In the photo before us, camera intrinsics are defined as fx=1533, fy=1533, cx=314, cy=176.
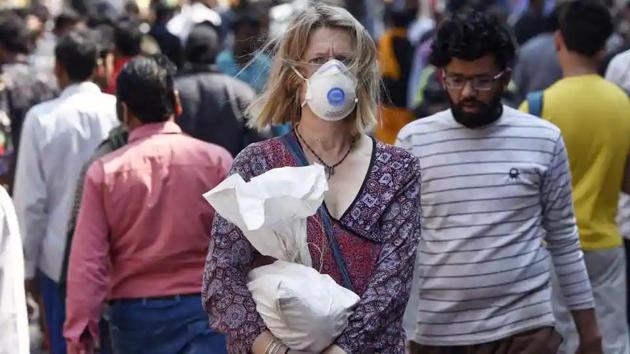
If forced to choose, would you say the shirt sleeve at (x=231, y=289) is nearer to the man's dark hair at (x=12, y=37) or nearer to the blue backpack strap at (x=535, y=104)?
the blue backpack strap at (x=535, y=104)

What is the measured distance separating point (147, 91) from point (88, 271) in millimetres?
880

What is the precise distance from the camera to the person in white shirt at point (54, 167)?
25.7ft

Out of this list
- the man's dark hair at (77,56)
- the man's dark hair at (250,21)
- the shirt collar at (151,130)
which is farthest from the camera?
the man's dark hair at (250,21)

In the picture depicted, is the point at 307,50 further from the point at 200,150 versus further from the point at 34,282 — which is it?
the point at 34,282

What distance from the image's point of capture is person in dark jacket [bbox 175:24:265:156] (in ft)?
30.5

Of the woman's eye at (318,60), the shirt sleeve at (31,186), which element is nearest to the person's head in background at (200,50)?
the shirt sleeve at (31,186)

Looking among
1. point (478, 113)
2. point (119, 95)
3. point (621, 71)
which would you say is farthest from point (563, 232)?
point (621, 71)

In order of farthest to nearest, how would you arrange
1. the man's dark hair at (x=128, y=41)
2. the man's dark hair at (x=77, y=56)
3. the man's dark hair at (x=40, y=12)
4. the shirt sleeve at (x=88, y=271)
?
the man's dark hair at (x=40, y=12)
the man's dark hair at (x=128, y=41)
the man's dark hair at (x=77, y=56)
the shirt sleeve at (x=88, y=271)

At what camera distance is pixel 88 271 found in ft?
20.0

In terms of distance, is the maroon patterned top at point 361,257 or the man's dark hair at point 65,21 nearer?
the maroon patterned top at point 361,257

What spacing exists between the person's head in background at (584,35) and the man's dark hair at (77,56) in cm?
265

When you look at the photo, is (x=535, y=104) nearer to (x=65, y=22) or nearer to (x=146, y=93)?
(x=146, y=93)

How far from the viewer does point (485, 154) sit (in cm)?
554

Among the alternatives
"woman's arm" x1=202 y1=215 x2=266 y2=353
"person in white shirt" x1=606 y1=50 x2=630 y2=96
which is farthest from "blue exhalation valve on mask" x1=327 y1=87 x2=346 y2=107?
"person in white shirt" x1=606 y1=50 x2=630 y2=96
